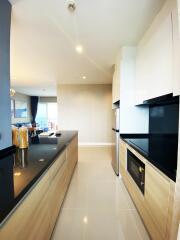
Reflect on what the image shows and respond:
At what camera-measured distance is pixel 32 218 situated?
3.33 ft

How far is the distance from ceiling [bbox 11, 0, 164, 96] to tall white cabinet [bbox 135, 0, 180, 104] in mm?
177

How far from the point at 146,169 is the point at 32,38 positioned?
262 cm

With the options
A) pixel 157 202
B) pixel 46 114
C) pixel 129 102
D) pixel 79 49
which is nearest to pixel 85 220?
pixel 157 202

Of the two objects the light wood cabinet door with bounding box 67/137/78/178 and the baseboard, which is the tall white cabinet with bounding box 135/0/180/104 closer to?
the light wood cabinet door with bounding box 67/137/78/178

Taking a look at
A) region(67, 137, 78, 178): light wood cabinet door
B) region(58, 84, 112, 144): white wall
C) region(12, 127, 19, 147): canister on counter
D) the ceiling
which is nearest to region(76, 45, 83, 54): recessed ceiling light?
the ceiling

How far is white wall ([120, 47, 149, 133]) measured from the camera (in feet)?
9.46

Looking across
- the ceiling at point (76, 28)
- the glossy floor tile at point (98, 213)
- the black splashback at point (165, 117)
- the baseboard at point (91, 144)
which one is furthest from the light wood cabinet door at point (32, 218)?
the baseboard at point (91, 144)

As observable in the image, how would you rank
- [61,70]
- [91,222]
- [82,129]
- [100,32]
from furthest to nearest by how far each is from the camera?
[82,129]
[61,70]
[100,32]
[91,222]

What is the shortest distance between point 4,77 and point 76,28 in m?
1.28

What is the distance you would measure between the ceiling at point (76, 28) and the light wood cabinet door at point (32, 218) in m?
1.92

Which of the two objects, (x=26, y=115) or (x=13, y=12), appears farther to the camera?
(x=26, y=115)

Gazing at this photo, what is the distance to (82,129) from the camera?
6.48m

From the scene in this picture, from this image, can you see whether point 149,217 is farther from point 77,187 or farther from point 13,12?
point 13,12

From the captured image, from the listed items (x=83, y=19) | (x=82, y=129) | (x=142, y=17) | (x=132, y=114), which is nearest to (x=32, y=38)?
(x=83, y=19)
